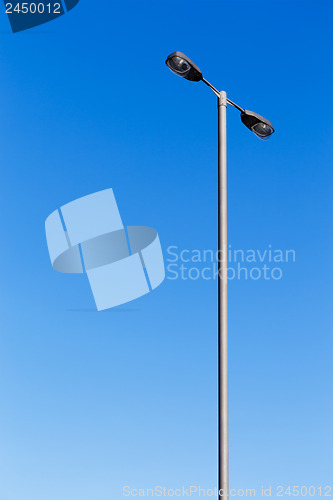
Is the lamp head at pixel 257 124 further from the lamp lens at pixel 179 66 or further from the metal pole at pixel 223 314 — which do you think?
the lamp lens at pixel 179 66

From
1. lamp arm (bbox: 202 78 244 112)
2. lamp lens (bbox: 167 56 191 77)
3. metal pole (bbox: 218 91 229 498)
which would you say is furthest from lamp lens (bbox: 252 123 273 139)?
lamp lens (bbox: 167 56 191 77)

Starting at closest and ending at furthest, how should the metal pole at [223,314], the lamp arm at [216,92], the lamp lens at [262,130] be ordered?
the metal pole at [223,314] < the lamp arm at [216,92] < the lamp lens at [262,130]

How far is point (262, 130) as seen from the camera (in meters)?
7.09

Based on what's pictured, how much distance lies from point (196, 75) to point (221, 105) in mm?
496

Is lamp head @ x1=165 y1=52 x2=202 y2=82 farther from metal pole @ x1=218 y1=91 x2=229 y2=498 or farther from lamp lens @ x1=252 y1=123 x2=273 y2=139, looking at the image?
lamp lens @ x1=252 y1=123 x2=273 y2=139

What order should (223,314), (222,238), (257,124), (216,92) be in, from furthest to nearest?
(257,124)
(216,92)
(222,238)
(223,314)

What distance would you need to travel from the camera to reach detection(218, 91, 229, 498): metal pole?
5418 mm

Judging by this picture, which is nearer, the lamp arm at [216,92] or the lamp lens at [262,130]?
the lamp arm at [216,92]

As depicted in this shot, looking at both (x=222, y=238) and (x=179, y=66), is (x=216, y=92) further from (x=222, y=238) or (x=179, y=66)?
(x=222, y=238)

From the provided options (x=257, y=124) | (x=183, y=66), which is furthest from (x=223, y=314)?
(x=183, y=66)

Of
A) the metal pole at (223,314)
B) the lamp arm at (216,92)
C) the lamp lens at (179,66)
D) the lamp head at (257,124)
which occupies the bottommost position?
the metal pole at (223,314)

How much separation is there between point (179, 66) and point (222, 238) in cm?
215

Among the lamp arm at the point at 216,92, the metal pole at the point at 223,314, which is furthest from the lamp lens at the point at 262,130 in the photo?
the metal pole at the point at 223,314

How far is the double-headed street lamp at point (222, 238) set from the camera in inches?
214
